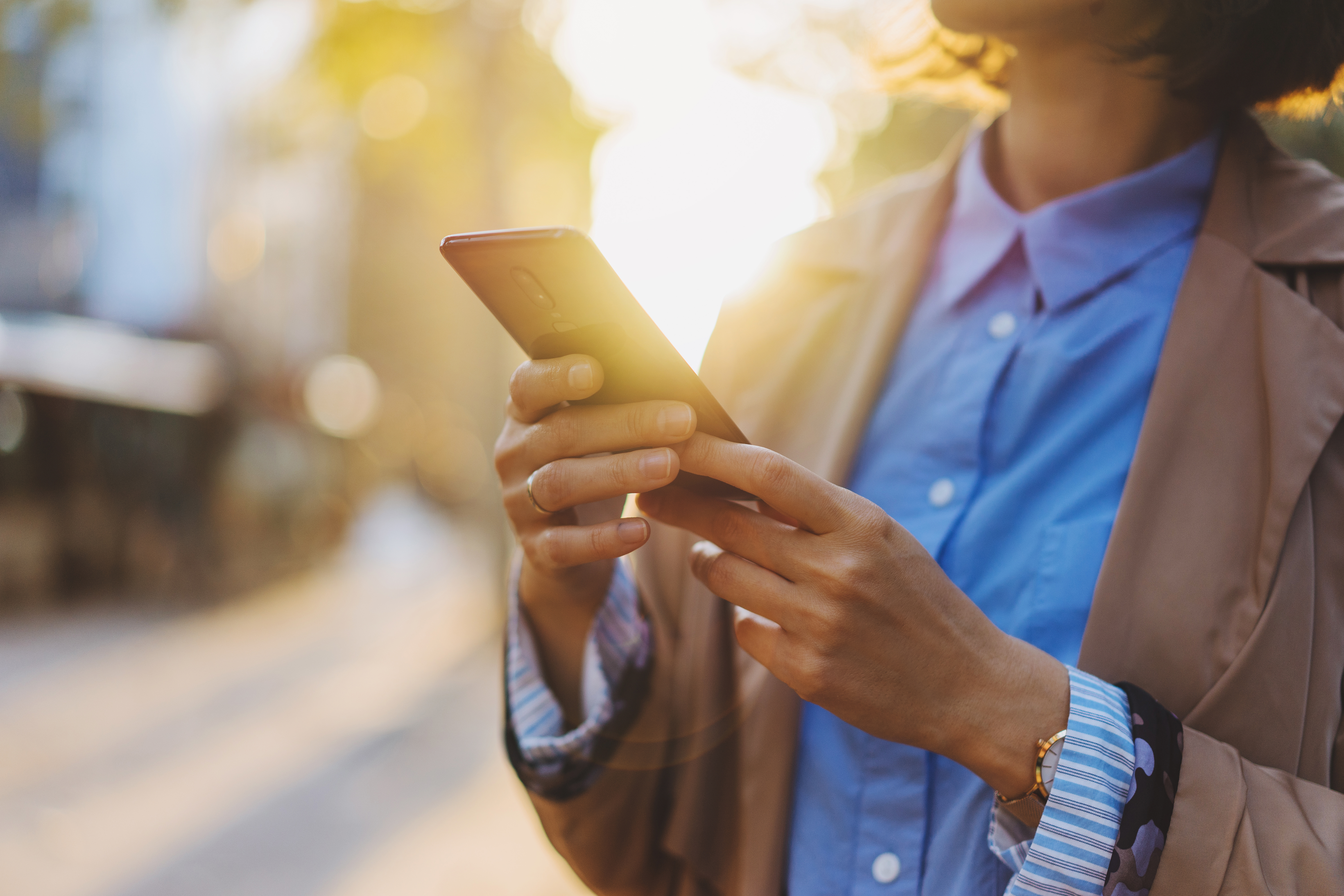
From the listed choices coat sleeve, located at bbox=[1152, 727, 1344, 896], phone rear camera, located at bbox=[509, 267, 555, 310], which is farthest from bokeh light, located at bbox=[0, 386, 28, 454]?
coat sleeve, located at bbox=[1152, 727, 1344, 896]

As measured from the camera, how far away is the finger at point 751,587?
3.47ft

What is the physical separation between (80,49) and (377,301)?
1810 centimetres

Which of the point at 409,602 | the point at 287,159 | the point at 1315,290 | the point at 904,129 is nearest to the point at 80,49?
the point at 287,159

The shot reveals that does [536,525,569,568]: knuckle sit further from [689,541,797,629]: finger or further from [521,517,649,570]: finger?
[689,541,797,629]: finger

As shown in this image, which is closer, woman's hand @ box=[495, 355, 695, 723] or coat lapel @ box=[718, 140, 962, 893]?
woman's hand @ box=[495, 355, 695, 723]

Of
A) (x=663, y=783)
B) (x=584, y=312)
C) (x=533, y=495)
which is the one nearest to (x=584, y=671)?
(x=663, y=783)

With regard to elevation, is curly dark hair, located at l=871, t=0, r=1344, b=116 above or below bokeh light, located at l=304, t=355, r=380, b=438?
above

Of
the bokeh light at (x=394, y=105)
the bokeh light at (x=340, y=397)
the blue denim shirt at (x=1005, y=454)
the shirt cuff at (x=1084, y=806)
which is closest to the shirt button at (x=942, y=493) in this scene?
the blue denim shirt at (x=1005, y=454)

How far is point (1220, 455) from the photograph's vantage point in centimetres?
121

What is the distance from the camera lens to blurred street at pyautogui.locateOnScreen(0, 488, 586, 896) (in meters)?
3.92

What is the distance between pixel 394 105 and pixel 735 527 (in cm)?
842

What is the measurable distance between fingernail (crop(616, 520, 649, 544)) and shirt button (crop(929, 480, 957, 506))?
0.47 m

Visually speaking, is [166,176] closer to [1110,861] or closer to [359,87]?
[359,87]

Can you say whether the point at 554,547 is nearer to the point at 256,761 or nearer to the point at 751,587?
the point at 751,587
